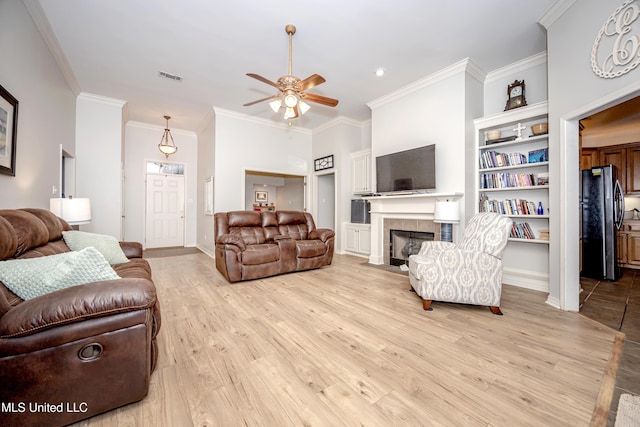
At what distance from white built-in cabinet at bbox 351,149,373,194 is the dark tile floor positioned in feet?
11.6

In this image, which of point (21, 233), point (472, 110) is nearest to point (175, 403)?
point (21, 233)

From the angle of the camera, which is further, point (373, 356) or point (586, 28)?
point (586, 28)

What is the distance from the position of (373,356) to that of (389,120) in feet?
13.0

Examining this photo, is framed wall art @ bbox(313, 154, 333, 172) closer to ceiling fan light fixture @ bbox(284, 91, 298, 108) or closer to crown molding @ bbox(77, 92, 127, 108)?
ceiling fan light fixture @ bbox(284, 91, 298, 108)

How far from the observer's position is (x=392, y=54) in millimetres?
3369

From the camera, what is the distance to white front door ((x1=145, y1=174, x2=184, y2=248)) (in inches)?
246

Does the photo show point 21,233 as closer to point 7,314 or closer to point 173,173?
point 7,314

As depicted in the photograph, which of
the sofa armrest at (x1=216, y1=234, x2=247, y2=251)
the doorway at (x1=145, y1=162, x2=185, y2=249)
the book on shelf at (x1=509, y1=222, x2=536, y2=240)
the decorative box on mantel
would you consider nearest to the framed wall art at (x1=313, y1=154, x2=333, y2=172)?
the decorative box on mantel

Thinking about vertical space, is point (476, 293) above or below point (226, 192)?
below

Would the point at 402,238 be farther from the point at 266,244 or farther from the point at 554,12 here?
the point at 554,12

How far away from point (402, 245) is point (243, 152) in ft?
12.5

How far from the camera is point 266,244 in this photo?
3758 millimetres

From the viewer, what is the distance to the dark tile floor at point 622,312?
1473 millimetres

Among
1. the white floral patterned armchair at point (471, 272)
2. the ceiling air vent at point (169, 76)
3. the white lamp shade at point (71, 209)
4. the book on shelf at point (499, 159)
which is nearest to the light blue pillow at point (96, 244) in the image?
the white lamp shade at point (71, 209)
